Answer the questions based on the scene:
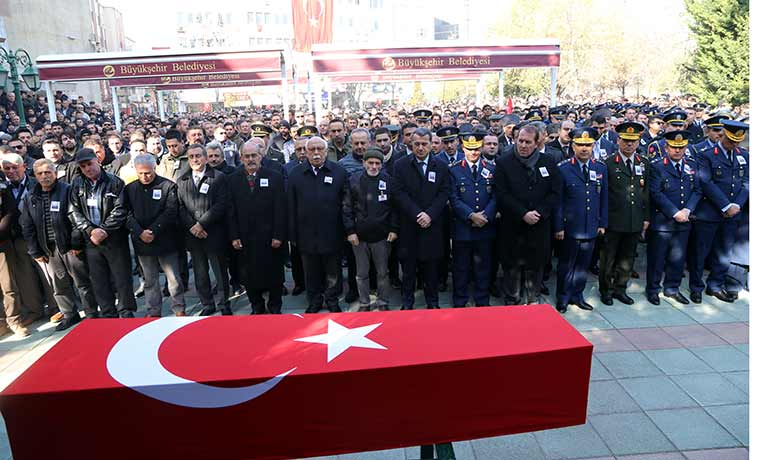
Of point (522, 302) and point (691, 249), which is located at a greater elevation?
point (691, 249)

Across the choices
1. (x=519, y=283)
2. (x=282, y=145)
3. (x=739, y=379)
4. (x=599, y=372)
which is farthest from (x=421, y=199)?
(x=282, y=145)

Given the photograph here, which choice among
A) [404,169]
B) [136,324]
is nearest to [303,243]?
[404,169]

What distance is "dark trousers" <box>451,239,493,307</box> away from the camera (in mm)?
5562

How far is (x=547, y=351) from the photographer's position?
260cm

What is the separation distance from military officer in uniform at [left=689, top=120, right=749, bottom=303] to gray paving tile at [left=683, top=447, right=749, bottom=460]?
2.79m

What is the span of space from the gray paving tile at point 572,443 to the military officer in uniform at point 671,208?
2.80m

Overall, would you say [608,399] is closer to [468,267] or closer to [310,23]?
[468,267]

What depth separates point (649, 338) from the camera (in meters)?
4.89

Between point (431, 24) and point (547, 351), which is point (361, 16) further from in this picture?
point (547, 351)

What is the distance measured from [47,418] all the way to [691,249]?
20.0 feet

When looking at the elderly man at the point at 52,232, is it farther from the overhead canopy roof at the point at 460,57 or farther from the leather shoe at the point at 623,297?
the overhead canopy roof at the point at 460,57

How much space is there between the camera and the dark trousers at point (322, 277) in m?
5.55

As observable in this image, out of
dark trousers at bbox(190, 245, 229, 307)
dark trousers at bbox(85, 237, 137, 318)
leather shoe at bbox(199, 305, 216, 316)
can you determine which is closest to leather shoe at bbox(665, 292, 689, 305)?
dark trousers at bbox(190, 245, 229, 307)

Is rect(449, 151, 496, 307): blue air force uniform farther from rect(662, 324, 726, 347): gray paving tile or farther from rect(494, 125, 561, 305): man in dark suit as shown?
rect(662, 324, 726, 347): gray paving tile
